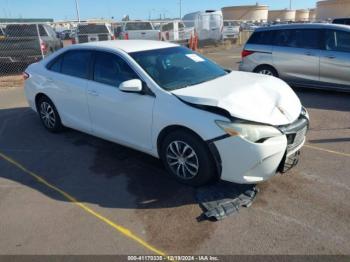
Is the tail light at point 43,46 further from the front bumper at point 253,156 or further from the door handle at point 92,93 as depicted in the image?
the front bumper at point 253,156

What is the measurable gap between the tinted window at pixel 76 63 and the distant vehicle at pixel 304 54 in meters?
5.10

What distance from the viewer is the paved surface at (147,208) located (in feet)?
10.2

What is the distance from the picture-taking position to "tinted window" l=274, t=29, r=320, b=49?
7.94 m

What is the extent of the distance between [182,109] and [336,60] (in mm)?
5329

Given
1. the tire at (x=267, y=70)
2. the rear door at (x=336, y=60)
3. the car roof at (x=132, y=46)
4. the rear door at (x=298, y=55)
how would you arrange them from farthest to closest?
the tire at (x=267, y=70), the rear door at (x=298, y=55), the rear door at (x=336, y=60), the car roof at (x=132, y=46)

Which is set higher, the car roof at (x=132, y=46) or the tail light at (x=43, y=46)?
the car roof at (x=132, y=46)

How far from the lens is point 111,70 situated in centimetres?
462

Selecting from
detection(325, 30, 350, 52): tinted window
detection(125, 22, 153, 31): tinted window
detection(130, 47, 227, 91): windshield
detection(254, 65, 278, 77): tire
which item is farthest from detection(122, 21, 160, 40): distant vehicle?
detection(130, 47, 227, 91): windshield

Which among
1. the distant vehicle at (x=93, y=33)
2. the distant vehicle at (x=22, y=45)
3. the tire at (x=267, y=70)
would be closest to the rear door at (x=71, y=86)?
the tire at (x=267, y=70)

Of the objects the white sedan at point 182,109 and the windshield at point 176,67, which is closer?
the white sedan at point 182,109


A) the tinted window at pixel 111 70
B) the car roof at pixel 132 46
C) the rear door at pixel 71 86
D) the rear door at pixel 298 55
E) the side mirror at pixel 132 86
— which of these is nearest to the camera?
the side mirror at pixel 132 86

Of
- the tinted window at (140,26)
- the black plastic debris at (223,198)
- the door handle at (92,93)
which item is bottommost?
the black plastic debris at (223,198)

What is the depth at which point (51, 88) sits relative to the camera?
5.54 m

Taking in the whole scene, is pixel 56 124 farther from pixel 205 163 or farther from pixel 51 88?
pixel 205 163
